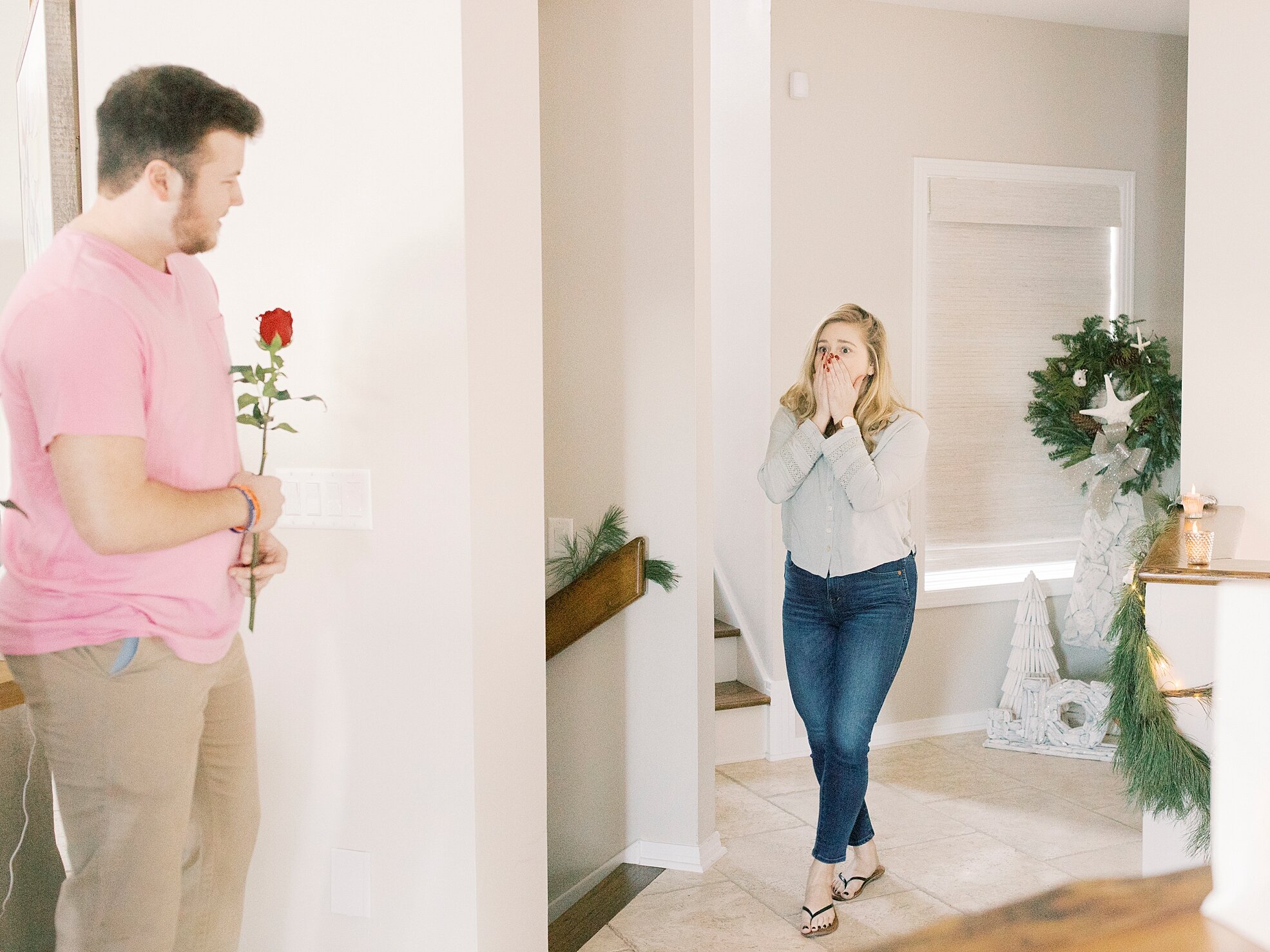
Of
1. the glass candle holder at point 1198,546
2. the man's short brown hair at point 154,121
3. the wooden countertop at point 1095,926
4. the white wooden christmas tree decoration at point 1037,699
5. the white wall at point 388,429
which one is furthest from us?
the white wooden christmas tree decoration at point 1037,699

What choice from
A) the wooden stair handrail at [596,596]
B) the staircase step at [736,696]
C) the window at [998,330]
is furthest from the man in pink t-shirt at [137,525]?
the window at [998,330]

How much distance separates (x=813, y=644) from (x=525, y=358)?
1.17 meters

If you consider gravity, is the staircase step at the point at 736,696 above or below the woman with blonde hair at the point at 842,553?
below

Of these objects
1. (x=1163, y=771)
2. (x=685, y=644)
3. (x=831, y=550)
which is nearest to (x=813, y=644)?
(x=831, y=550)

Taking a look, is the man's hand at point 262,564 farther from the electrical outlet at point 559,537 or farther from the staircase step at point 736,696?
the staircase step at point 736,696

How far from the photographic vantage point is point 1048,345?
14.6 ft

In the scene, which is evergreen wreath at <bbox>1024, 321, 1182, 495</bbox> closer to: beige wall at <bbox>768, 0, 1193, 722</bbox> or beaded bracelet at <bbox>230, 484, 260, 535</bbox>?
beige wall at <bbox>768, 0, 1193, 722</bbox>

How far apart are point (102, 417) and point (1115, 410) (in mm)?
3722

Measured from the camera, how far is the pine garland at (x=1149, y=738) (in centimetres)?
221

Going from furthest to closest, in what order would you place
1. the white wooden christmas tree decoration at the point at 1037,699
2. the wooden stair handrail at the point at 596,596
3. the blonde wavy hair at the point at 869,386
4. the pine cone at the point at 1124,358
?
the pine cone at the point at 1124,358 → the white wooden christmas tree decoration at the point at 1037,699 → the wooden stair handrail at the point at 596,596 → the blonde wavy hair at the point at 869,386

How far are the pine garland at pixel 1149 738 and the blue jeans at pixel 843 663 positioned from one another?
1.69 feet

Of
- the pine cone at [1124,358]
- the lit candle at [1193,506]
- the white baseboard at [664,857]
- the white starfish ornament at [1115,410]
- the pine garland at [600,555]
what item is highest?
the pine cone at [1124,358]

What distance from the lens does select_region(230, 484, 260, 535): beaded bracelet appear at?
4.97ft

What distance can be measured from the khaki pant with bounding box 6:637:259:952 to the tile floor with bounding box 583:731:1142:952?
4.47 ft
